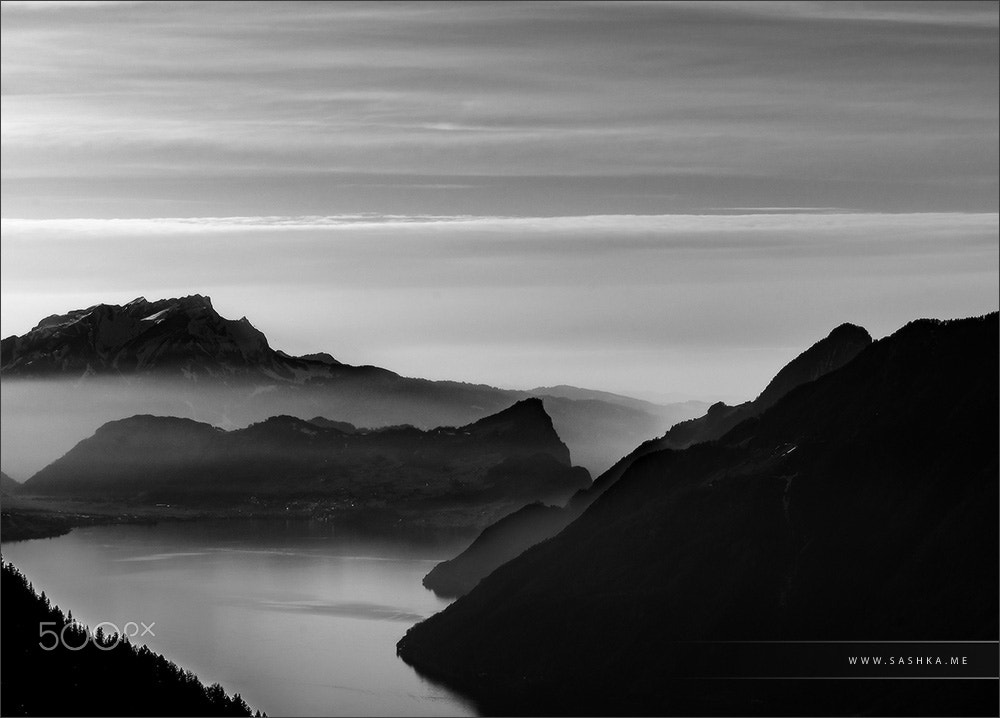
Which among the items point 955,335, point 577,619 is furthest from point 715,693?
point 955,335

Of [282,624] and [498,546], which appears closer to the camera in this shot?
[282,624]

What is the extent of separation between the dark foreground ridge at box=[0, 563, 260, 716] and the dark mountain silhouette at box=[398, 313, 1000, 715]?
17315mm

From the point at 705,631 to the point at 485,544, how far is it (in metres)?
69.6

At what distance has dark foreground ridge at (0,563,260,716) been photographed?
95125mm

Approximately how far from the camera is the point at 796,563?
102500 mm

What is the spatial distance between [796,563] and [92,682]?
149ft

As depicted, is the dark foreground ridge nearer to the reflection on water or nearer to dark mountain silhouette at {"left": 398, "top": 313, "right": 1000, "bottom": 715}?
the reflection on water

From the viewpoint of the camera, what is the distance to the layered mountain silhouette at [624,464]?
130 metres

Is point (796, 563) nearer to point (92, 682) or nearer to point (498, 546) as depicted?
point (92, 682)

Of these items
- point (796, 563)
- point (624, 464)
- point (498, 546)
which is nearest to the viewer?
point (796, 563)

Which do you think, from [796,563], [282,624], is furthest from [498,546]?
[796,563]

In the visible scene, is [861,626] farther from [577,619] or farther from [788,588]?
[577,619]

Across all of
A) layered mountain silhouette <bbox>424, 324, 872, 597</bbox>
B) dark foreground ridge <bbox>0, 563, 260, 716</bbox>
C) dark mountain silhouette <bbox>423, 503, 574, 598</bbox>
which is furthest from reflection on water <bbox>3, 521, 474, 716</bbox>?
layered mountain silhouette <bbox>424, 324, 872, 597</bbox>

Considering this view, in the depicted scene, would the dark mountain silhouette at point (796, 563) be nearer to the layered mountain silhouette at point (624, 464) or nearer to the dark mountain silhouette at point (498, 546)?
the layered mountain silhouette at point (624, 464)
